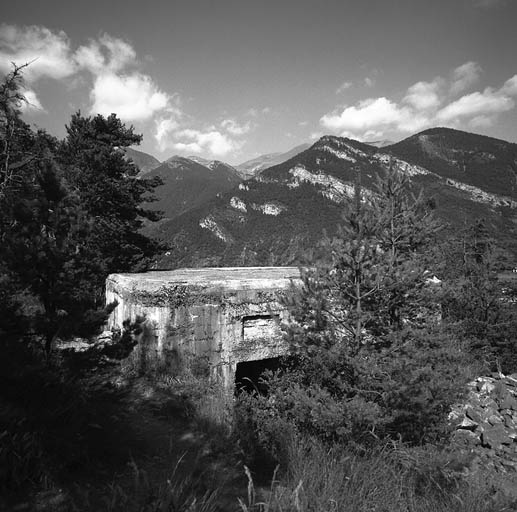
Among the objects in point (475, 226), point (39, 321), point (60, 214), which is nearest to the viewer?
point (39, 321)

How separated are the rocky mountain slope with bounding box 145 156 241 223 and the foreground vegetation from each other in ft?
297

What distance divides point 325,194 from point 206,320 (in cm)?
6778

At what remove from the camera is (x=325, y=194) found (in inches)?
2771

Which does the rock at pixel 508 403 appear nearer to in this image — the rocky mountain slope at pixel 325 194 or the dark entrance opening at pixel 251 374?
the dark entrance opening at pixel 251 374

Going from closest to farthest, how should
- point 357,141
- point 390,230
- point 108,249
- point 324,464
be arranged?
point 324,464 < point 390,230 < point 108,249 < point 357,141

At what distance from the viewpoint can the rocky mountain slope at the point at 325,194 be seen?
55.6 metres

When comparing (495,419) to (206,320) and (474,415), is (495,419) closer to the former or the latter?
(474,415)

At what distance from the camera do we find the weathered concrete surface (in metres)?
5.70

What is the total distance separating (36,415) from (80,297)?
1447mm

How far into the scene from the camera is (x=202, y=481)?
9.31 ft

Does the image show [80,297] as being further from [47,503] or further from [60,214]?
[47,503]

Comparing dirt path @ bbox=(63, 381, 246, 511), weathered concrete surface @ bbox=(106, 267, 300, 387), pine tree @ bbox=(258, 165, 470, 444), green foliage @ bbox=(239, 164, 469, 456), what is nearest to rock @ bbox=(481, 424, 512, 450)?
green foliage @ bbox=(239, 164, 469, 456)

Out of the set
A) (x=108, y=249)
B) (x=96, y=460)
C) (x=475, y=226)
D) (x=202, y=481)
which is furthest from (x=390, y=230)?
(x=475, y=226)

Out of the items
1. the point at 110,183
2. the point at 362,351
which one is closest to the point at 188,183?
the point at 110,183
